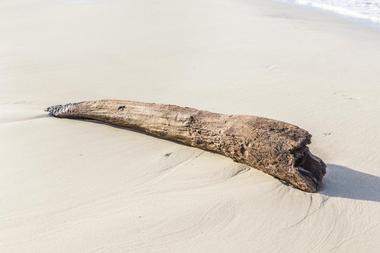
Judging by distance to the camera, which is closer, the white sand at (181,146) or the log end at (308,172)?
the white sand at (181,146)

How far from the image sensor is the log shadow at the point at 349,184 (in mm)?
2805

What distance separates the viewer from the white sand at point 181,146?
99.1 inches

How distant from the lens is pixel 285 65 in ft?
16.5

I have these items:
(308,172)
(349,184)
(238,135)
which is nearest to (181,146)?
(238,135)

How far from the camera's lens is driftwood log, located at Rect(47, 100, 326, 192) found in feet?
9.07

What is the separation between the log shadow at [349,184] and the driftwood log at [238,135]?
0.10 m

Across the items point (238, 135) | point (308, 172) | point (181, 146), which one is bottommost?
point (181, 146)

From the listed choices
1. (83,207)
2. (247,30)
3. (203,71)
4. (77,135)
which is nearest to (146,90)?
(203,71)

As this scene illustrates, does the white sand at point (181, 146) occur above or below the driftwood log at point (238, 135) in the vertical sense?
below

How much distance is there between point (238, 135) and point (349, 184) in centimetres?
67

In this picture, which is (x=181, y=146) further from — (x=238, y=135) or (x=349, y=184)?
(x=349, y=184)

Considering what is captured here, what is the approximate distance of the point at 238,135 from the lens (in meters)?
2.93

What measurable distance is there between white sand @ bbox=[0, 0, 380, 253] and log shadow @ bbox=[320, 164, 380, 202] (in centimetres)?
1

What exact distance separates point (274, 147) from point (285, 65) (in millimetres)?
2407
